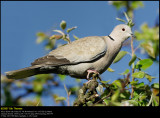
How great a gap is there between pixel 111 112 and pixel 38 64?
1.69 m

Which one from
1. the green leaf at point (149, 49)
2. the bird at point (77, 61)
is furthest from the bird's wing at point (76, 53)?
the green leaf at point (149, 49)

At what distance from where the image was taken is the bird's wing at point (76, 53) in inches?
150

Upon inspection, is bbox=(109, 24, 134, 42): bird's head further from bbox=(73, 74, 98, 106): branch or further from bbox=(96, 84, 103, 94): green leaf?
bbox=(96, 84, 103, 94): green leaf

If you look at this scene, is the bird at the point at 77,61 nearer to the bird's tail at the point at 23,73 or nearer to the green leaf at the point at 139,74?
the bird's tail at the point at 23,73

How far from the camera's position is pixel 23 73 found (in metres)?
3.63

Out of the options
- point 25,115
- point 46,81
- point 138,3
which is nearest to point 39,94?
point 46,81

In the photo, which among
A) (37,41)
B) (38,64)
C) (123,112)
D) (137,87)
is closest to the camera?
(123,112)

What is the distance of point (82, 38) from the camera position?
167 inches

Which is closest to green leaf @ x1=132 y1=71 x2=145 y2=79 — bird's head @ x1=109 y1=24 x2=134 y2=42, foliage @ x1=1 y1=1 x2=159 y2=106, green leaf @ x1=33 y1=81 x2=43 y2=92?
foliage @ x1=1 y1=1 x2=159 y2=106

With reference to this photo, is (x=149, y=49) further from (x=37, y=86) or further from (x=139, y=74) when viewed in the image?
(x=37, y=86)

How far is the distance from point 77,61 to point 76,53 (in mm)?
143

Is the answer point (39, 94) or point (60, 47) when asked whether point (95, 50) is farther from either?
point (39, 94)

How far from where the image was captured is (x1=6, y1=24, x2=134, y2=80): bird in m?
3.75

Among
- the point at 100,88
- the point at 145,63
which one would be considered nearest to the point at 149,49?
the point at 145,63
